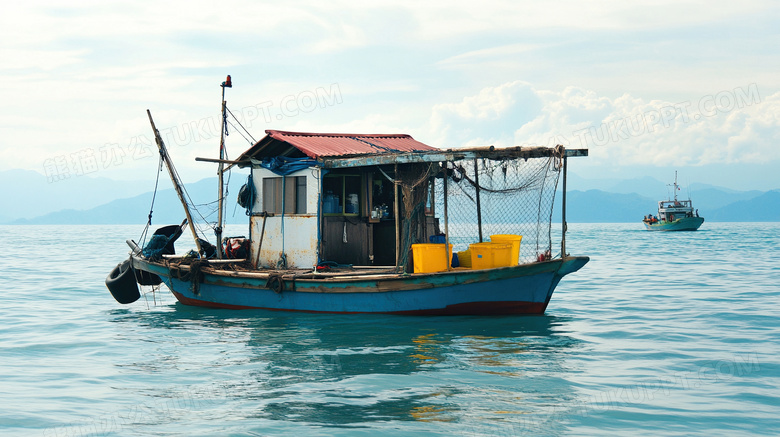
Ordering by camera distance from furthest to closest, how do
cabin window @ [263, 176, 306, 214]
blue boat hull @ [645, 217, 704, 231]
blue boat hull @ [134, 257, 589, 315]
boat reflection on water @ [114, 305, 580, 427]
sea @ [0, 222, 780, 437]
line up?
blue boat hull @ [645, 217, 704, 231], cabin window @ [263, 176, 306, 214], blue boat hull @ [134, 257, 589, 315], boat reflection on water @ [114, 305, 580, 427], sea @ [0, 222, 780, 437]

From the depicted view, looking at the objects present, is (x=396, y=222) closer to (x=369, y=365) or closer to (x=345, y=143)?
(x=369, y=365)

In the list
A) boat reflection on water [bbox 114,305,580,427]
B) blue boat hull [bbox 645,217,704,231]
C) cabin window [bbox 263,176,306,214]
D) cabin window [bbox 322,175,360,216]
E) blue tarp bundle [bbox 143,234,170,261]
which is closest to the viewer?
boat reflection on water [bbox 114,305,580,427]

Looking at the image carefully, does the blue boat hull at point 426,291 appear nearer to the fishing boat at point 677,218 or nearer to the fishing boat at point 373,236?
the fishing boat at point 373,236

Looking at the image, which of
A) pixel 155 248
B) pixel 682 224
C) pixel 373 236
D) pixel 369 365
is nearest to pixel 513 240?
pixel 373 236

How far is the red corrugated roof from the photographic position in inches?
586

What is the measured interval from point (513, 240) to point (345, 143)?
5.33 meters

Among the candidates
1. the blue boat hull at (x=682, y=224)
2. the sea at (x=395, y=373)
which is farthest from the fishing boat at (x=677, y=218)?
the sea at (x=395, y=373)

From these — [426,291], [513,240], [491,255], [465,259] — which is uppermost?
[513,240]

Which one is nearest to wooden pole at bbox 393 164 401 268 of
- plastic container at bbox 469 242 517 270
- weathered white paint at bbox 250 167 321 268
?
plastic container at bbox 469 242 517 270

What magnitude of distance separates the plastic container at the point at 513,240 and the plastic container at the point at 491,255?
0.11 meters

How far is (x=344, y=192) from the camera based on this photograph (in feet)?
50.4

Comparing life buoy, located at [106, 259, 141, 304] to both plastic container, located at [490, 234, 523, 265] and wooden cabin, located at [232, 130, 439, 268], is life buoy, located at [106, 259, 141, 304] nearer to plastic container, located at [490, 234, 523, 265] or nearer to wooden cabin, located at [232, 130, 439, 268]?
wooden cabin, located at [232, 130, 439, 268]

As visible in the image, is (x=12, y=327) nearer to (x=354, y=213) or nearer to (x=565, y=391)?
(x=354, y=213)

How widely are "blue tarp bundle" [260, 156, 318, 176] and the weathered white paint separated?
0.45 feet
